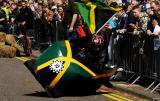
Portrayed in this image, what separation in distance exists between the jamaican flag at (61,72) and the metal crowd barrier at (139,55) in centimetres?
187

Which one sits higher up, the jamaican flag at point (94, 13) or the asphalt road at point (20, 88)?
the jamaican flag at point (94, 13)

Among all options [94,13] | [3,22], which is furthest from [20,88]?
[3,22]

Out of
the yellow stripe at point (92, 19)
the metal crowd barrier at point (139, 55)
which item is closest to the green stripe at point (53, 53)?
the yellow stripe at point (92, 19)

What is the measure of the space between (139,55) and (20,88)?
2.91 meters

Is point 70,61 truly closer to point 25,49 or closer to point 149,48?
point 149,48

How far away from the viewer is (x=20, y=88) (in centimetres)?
1342

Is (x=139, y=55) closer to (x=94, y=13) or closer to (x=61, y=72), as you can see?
(x=94, y=13)

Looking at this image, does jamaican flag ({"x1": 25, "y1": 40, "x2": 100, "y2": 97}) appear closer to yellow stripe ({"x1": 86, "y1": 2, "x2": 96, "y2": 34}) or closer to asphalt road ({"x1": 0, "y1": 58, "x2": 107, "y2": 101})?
asphalt road ({"x1": 0, "y1": 58, "x2": 107, "y2": 101})

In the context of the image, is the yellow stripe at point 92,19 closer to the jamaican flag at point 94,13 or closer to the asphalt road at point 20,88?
the jamaican flag at point 94,13

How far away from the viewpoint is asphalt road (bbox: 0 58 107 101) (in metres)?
11.9

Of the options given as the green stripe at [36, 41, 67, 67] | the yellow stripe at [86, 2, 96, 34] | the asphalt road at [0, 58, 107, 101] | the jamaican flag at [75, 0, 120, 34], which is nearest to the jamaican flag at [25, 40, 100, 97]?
the green stripe at [36, 41, 67, 67]

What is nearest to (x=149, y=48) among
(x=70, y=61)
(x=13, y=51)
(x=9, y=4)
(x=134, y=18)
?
(x=134, y=18)

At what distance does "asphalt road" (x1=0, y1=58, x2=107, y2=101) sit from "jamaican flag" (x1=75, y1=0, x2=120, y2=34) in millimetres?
1619

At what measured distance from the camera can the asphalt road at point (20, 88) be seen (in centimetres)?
1194
